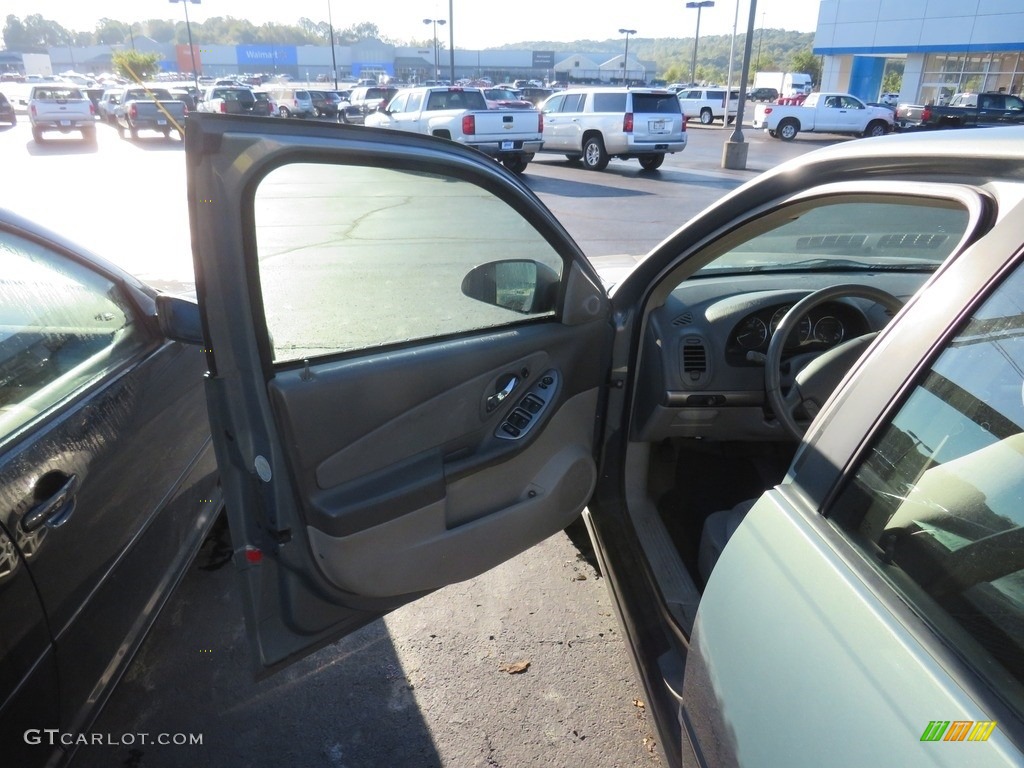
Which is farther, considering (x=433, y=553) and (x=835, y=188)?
(x=433, y=553)

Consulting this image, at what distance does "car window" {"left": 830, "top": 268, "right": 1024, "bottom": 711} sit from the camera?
3.85 feet

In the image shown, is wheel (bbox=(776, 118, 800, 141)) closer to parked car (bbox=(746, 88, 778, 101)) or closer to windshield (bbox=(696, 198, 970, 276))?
parked car (bbox=(746, 88, 778, 101))

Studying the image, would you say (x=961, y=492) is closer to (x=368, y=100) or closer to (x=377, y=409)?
(x=377, y=409)

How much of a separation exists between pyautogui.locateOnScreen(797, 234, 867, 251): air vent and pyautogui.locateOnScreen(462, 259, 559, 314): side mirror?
8.54 feet

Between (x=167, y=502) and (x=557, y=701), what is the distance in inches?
59.2

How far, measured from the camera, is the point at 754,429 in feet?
9.62

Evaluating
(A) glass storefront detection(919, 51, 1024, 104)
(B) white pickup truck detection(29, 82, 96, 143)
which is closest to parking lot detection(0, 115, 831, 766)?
(B) white pickup truck detection(29, 82, 96, 143)

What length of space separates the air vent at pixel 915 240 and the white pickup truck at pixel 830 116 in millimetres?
26162

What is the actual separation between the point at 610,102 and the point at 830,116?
46.7 ft

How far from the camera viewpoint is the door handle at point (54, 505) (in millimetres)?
1877

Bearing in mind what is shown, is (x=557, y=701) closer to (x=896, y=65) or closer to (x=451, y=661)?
(x=451, y=661)

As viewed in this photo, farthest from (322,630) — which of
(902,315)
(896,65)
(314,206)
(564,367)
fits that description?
(896,65)

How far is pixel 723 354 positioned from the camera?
112 inches

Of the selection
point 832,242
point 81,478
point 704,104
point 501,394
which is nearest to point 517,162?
point 832,242
